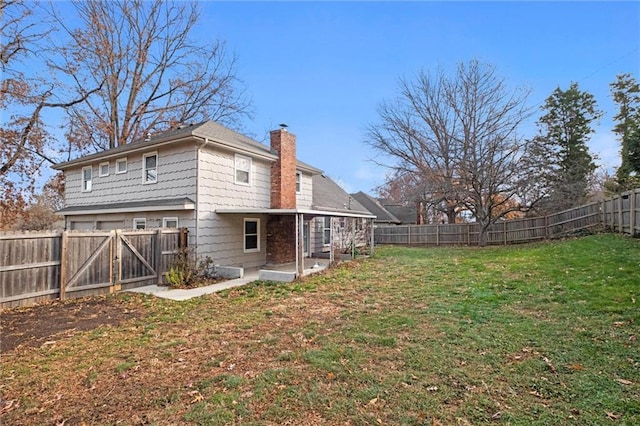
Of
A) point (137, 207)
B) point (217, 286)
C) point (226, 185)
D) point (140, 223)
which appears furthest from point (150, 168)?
point (217, 286)

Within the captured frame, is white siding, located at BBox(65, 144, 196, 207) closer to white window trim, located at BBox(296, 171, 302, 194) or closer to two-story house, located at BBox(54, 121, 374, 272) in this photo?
two-story house, located at BBox(54, 121, 374, 272)

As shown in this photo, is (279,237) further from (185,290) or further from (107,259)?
(107,259)

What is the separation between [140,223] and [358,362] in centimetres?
1079

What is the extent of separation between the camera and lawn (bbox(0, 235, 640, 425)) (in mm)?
2900

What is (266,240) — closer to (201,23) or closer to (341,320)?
(341,320)

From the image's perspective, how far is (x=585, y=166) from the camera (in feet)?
82.7

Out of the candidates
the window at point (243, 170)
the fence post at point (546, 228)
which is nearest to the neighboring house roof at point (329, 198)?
the window at point (243, 170)

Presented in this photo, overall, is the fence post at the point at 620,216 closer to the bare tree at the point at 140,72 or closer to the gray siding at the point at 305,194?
the gray siding at the point at 305,194

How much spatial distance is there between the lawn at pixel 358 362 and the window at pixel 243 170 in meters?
5.87

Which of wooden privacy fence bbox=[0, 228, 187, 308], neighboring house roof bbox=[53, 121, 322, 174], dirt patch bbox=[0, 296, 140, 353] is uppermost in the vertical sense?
neighboring house roof bbox=[53, 121, 322, 174]

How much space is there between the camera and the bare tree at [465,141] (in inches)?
701

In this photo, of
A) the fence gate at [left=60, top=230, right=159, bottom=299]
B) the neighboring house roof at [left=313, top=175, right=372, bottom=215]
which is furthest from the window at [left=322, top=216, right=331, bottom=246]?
the fence gate at [left=60, top=230, right=159, bottom=299]

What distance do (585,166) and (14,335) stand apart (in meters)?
33.0

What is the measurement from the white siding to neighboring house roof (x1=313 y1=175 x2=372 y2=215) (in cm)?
698
